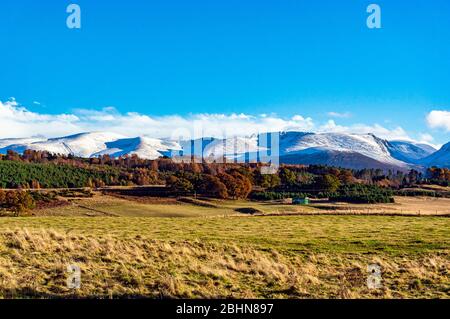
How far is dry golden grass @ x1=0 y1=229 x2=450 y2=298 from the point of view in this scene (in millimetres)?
16891

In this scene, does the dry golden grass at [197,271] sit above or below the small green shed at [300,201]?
above

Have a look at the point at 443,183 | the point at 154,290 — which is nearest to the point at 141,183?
the point at 443,183

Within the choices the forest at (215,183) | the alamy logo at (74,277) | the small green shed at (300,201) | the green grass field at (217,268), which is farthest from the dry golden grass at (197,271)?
the small green shed at (300,201)

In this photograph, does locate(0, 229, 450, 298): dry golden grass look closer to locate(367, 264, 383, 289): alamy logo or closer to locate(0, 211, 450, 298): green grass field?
locate(0, 211, 450, 298): green grass field

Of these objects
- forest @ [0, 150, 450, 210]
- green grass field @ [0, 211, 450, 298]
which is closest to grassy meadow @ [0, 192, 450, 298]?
green grass field @ [0, 211, 450, 298]

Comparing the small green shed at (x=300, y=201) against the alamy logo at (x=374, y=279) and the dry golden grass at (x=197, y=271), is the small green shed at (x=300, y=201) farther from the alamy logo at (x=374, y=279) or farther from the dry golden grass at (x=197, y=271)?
the alamy logo at (x=374, y=279)

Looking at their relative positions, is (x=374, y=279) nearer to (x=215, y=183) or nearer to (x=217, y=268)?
(x=217, y=268)

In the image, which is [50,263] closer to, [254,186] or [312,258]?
[312,258]

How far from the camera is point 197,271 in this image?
20.4 metres

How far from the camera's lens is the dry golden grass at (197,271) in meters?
16.9

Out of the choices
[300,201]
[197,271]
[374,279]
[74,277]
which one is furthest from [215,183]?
[74,277]

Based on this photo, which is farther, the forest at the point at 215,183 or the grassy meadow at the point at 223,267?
the forest at the point at 215,183

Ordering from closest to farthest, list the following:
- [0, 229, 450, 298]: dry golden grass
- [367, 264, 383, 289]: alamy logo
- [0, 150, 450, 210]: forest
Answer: [0, 229, 450, 298]: dry golden grass, [367, 264, 383, 289]: alamy logo, [0, 150, 450, 210]: forest
